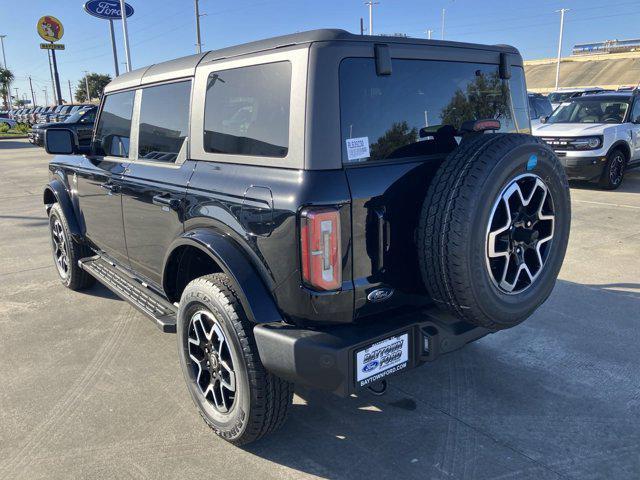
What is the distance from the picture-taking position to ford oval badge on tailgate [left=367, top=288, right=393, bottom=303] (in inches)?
91.7

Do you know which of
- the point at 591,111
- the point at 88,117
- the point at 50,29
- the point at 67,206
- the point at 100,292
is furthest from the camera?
the point at 50,29

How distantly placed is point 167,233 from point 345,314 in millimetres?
1354

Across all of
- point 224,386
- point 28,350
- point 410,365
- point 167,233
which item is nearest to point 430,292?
point 410,365

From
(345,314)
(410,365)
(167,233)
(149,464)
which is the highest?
(167,233)

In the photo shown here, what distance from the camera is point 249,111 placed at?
8.27 feet

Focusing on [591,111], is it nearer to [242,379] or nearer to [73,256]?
[73,256]

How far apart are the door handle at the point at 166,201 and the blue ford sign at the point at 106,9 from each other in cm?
2530

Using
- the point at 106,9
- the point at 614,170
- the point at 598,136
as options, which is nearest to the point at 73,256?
the point at 598,136

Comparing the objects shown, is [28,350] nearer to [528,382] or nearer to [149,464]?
[149,464]

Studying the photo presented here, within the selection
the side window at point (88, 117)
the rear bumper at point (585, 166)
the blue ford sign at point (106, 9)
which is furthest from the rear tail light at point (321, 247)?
the blue ford sign at point (106, 9)

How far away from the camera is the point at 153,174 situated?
3.20 meters

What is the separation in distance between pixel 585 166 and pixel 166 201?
8.63 m

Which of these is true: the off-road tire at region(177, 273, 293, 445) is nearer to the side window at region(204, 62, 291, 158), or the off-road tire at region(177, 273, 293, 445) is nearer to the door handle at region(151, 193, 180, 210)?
the door handle at region(151, 193, 180, 210)

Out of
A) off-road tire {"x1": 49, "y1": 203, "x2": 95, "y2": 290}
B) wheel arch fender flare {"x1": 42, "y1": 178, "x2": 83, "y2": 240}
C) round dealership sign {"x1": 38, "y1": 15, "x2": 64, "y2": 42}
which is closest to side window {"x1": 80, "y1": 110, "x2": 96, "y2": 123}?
off-road tire {"x1": 49, "y1": 203, "x2": 95, "y2": 290}
